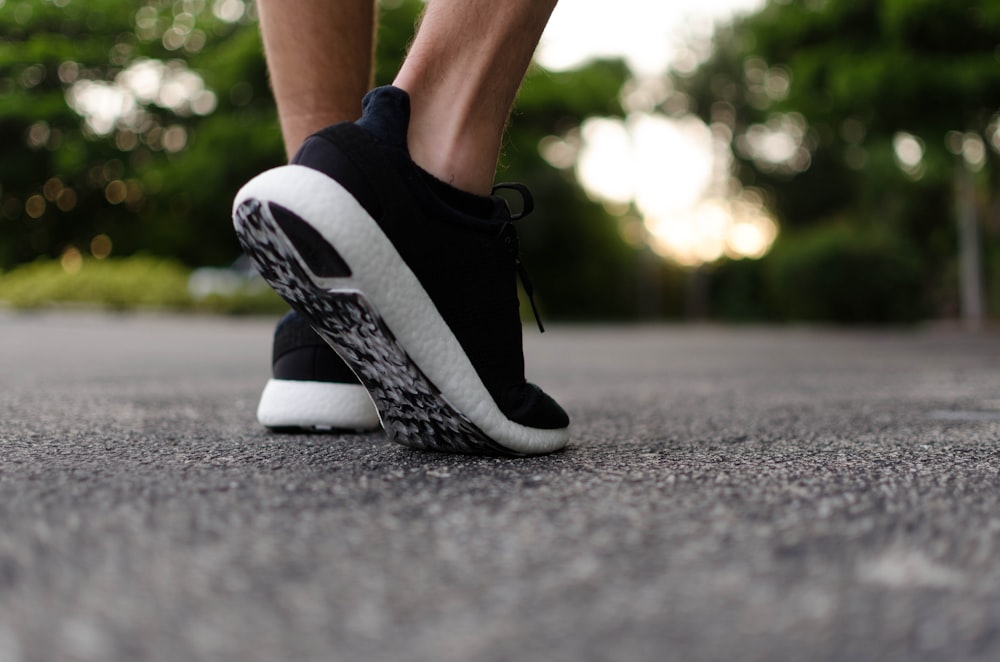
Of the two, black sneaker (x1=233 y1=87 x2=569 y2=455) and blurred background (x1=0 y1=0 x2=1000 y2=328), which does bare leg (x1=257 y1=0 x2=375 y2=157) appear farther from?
blurred background (x1=0 y1=0 x2=1000 y2=328)

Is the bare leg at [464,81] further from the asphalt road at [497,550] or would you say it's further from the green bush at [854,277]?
the green bush at [854,277]

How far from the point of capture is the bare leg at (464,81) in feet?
3.21

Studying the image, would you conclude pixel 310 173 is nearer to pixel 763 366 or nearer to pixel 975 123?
pixel 763 366

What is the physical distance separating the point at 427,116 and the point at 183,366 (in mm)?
2485

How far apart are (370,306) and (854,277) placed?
11561 millimetres

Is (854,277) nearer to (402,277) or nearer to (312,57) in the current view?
(312,57)

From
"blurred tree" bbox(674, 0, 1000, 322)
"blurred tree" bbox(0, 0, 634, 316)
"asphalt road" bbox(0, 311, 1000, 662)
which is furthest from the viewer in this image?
"blurred tree" bbox(0, 0, 634, 316)

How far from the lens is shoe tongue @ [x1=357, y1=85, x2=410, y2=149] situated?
94 centimetres

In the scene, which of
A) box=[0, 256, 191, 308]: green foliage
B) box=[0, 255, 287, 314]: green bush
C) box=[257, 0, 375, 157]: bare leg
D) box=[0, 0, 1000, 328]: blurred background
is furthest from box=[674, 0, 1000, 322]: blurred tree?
box=[0, 256, 191, 308]: green foliage

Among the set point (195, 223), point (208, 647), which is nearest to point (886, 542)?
point (208, 647)

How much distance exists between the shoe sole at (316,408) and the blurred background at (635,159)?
22.2 feet

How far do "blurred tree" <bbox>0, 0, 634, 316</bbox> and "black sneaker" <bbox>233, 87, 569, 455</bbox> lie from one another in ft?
45.7

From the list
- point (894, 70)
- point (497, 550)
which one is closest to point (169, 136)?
point (894, 70)

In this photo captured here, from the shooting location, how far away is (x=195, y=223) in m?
20.0
